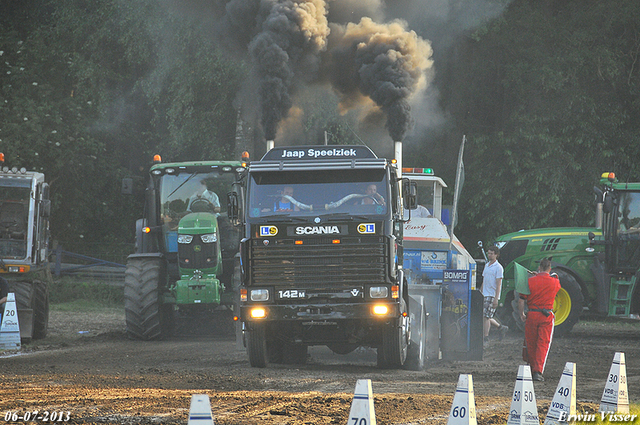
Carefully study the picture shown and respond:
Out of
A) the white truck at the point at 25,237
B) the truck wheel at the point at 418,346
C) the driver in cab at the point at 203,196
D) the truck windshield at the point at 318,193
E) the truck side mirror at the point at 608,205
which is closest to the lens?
the truck windshield at the point at 318,193

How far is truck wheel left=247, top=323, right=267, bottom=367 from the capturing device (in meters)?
11.3

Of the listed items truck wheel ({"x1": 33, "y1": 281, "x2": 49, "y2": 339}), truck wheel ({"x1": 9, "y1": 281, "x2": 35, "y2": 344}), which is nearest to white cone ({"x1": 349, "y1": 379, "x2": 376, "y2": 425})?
truck wheel ({"x1": 9, "y1": 281, "x2": 35, "y2": 344})

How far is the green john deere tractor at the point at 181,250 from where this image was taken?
14.8m

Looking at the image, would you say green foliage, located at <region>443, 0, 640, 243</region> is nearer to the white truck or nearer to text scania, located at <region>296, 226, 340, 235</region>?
the white truck

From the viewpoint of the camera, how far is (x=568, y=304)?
17266mm

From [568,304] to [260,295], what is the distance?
27.7 feet

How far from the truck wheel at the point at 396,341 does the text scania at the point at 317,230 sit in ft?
4.21

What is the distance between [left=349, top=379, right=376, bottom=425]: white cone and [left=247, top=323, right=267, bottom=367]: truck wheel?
19.6 ft

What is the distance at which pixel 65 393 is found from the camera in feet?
28.9

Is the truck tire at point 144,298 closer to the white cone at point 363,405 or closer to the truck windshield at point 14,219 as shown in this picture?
the truck windshield at point 14,219

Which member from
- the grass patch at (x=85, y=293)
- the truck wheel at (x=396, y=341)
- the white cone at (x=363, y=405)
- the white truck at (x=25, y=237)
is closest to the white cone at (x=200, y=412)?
the white cone at (x=363, y=405)

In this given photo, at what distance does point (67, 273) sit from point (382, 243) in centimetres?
1856

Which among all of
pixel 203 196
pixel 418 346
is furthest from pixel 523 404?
pixel 203 196

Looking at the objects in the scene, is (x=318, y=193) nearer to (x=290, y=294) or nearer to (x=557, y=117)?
(x=290, y=294)
